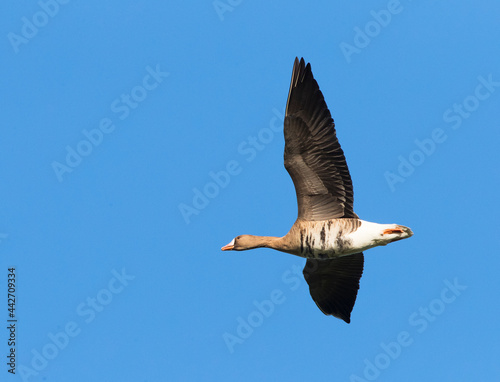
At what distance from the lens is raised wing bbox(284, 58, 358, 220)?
1628 cm

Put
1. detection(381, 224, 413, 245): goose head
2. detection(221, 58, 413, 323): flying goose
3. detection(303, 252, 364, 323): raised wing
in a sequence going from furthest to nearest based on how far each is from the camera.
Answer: detection(303, 252, 364, 323): raised wing
detection(381, 224, 413, 245): goose head
detection(221, 58, 413, 323): flying goose

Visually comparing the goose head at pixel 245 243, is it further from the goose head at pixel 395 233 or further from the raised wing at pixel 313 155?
the goose head at pixel 395 233

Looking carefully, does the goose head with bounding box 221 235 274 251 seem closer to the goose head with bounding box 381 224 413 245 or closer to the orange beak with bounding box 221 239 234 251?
the orange beak with bounding box 221 239 234 251

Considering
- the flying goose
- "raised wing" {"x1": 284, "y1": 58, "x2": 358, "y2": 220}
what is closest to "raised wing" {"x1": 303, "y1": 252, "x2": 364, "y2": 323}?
the flying goose

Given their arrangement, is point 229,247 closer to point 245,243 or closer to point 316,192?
point 245,243

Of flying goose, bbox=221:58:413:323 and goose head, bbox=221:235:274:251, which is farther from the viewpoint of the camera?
goose head, bbox=221:235:274:251

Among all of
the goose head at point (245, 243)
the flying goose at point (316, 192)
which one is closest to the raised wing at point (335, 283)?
the flying goose at point (316, 192)

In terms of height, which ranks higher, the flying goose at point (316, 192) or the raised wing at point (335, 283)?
the flying goose at point (316, 192)

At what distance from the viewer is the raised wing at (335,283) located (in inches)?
730

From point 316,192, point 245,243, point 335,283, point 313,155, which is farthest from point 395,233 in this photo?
point 245,243

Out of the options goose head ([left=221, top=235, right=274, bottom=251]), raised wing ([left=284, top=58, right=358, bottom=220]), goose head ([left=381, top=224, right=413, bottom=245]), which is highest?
raised wing ([left=284, top=58, right=358, bottom=220])

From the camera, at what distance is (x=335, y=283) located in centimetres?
1869

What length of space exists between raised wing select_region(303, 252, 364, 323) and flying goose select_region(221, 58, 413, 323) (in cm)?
82

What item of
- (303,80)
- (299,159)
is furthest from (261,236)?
(303,80)
